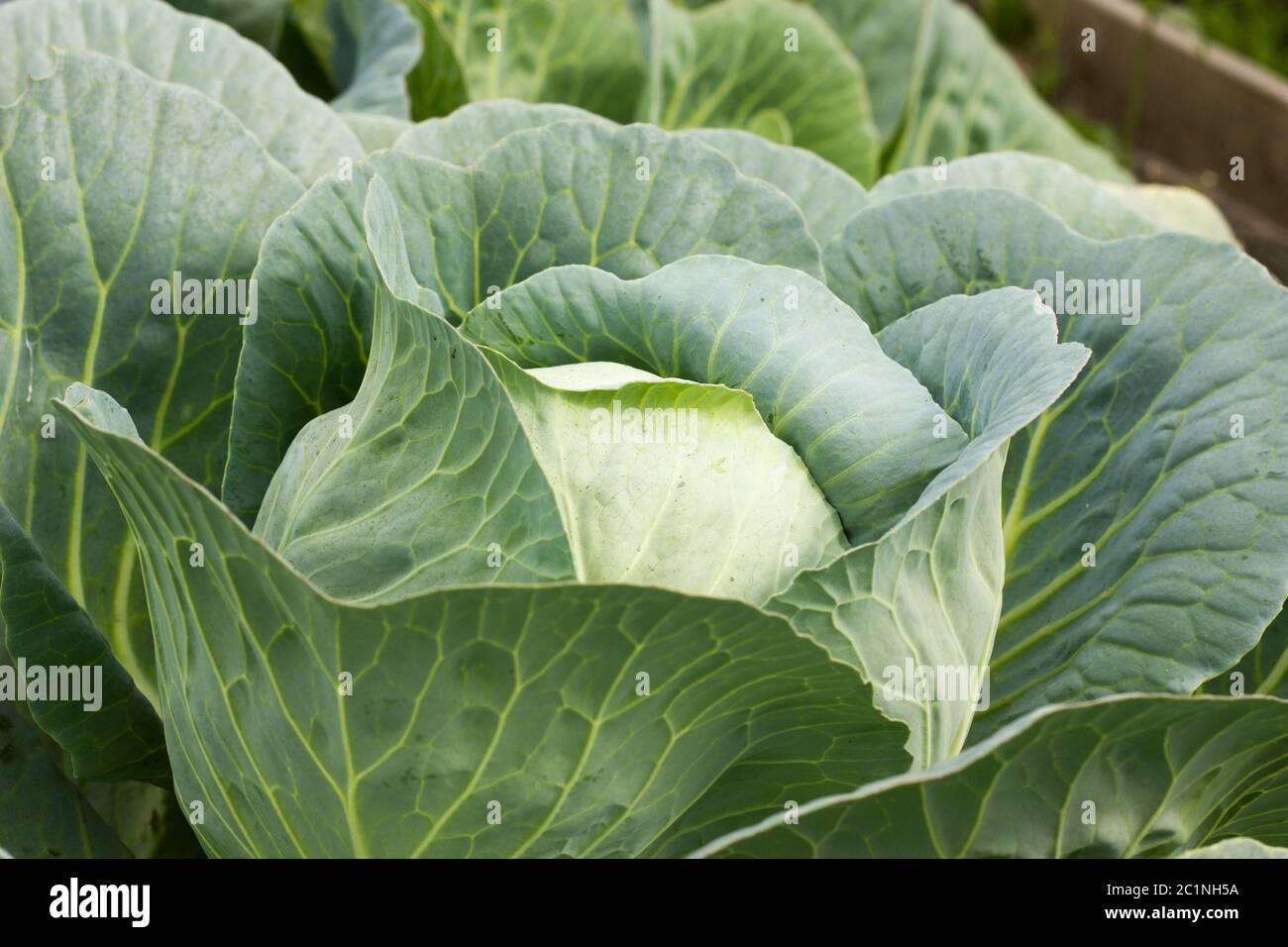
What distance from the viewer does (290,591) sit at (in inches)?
40.3

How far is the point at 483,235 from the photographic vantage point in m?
1.47

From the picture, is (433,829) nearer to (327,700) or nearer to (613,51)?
(327,700)

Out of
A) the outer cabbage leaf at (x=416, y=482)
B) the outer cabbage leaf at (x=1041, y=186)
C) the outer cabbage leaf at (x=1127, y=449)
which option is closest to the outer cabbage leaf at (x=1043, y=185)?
the outer cabbage leaf at (x=1041, y=186)

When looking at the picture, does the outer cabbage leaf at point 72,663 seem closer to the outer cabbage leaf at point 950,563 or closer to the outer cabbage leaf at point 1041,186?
the outer cabbage leaf at point 950,563

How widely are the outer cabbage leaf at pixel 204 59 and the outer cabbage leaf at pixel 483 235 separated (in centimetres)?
25

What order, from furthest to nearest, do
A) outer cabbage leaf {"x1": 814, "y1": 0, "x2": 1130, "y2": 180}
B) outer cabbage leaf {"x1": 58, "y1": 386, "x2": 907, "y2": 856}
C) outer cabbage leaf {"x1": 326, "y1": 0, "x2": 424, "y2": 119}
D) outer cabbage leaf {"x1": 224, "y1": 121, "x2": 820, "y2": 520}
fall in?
outer cabbage leaf {"x1": 814, "y1": 0, "x2": 1130, "y2": 180}, outer cabbage leaf {"x1": 326, "y1": 0, "x2": 424, "y2": 119}, outer cabbage leaf {"x1": 224, "y1": 121, "x2": 820, "y2": 520}, outer cabbage leaf {"x1": 58, "y1": 386, "x2": 907, "y2": 856}

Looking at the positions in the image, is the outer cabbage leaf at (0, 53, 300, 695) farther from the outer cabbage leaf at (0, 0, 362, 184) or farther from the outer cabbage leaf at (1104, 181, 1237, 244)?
the outer cabbage leaf at (1104, 181, 1237, 244)

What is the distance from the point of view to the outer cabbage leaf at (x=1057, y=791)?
1.08 meters

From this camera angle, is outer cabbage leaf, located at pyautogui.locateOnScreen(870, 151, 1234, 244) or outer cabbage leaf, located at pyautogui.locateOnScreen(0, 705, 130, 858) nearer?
outer cabbage leaf, located at pyautogui.locateOnScreen(0, 705, 130, 858)

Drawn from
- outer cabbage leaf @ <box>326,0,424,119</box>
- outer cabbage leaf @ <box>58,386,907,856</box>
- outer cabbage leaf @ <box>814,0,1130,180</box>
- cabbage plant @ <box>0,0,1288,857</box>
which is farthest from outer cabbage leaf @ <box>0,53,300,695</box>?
outer cabbage leaf @ <box>814,0,1130,180</box>

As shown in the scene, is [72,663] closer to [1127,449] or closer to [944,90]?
[1127,449]

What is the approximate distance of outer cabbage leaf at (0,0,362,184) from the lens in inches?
63.2

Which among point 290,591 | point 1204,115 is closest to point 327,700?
point 290,591
